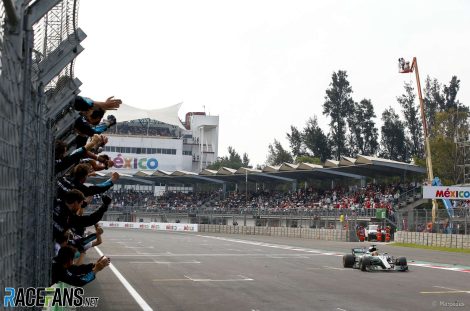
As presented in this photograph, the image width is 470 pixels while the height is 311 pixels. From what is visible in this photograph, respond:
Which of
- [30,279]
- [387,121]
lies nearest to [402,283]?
[30,279]

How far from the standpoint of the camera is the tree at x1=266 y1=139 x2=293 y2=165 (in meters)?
117

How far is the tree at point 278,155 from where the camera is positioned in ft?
385

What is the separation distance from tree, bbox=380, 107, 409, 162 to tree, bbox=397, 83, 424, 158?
1.71 metres

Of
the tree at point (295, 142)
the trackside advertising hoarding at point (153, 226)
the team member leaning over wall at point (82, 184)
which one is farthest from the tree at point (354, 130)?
the team member leaning over wall at point (82, 184)

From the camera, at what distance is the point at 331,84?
93.9 meters

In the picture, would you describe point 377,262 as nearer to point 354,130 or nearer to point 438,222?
point 438,222

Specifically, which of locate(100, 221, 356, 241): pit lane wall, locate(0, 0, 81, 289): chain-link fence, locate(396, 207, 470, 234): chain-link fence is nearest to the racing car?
locate(396, 207, 470, 234): chain-link fence

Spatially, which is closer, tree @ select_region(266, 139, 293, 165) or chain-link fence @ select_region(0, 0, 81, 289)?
chain-link fence @ select_region(0, 0, 81, 289)

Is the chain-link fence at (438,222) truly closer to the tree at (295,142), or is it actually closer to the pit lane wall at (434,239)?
the pit lane wall at (434,239)

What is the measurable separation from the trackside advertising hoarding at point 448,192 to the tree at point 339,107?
49350 mm

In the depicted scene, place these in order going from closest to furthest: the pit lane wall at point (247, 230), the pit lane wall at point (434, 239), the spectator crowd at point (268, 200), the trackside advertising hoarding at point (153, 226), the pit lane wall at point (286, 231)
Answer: the pit lane wall at point (434, 239) → the pit lane wall at point (286, 231) → the pit lane wall at point (247, 230) → the spectator crowd at point (268, 200) → the trackside advertising hoarding at point (153, 226)

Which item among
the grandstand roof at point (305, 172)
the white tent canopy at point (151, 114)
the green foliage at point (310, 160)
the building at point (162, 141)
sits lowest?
the grandstand roof at point (305, 172)

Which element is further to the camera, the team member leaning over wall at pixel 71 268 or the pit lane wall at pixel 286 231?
the pit lane wall at pixel 286 231

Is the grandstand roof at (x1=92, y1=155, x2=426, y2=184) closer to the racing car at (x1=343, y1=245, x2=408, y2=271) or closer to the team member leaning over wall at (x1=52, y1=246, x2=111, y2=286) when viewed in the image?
the racing car at (x1=343, y1=245, x2=408, y2=271)
